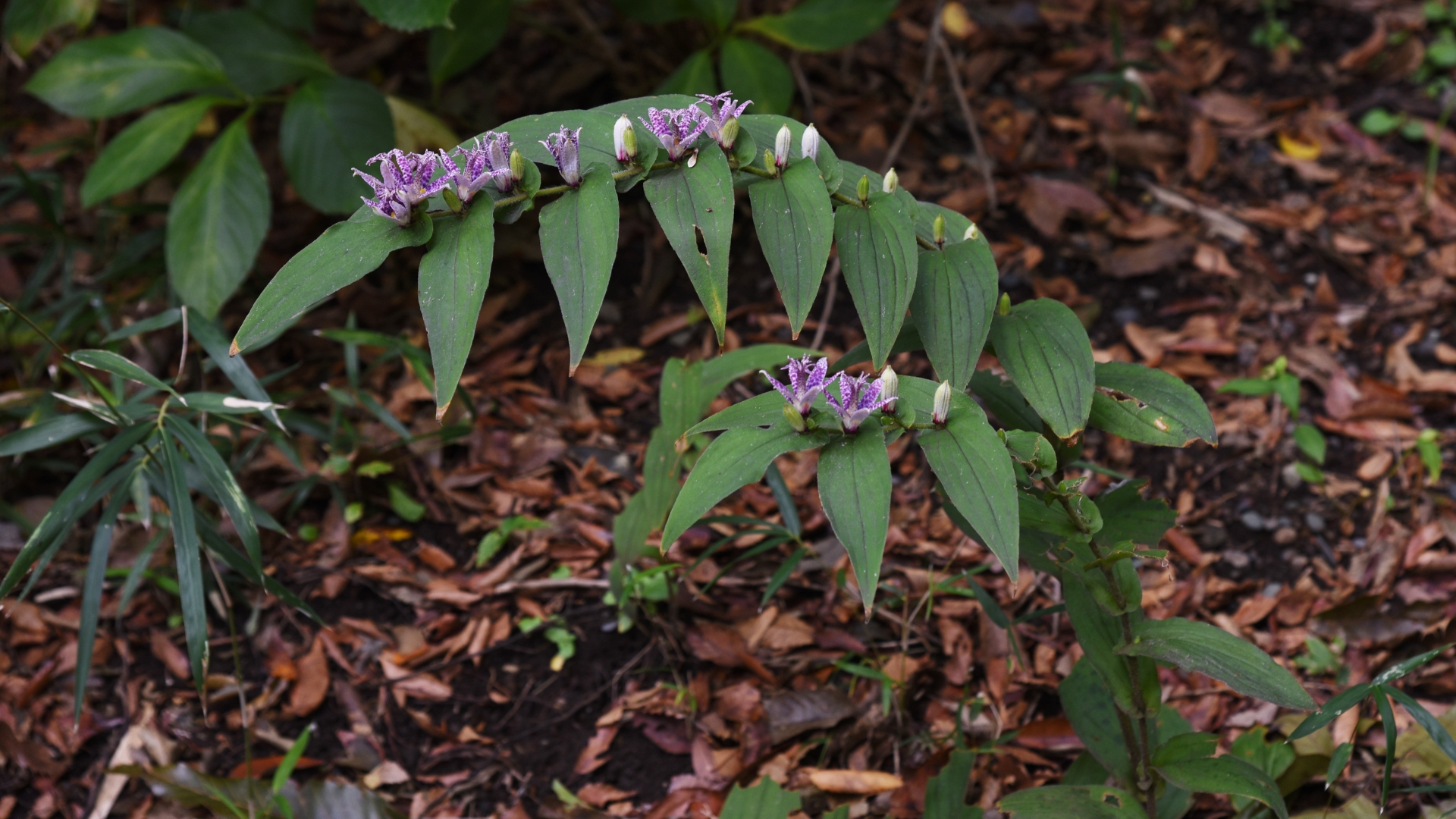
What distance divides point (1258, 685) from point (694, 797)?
1.12 meters

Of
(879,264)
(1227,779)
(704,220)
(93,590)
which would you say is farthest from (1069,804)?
(93,590)

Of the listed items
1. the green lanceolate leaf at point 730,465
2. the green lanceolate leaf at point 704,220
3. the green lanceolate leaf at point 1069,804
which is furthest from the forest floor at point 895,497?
the green lanceolate leaf at point 704,220

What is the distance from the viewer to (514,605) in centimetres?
242

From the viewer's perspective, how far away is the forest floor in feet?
6.91

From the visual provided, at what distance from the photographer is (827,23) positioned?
282cm

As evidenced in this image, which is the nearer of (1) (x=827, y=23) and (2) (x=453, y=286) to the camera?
(2) (x=453, y=286)

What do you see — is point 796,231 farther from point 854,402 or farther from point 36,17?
point 36,17

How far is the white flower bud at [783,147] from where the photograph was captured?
4.46 ft

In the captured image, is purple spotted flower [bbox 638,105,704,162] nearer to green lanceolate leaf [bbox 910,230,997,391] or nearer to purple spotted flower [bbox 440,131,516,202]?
purple spotted flower [bbox 440,131,516,202]

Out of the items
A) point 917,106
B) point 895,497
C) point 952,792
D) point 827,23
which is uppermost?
point 827,23

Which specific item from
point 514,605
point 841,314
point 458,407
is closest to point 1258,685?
point 514,605

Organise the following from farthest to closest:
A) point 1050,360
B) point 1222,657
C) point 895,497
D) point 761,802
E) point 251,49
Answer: point 251,49 → point 895,497 → point 761,802 → point 1050,360 → point 1222,657

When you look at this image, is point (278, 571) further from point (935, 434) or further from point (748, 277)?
point (935, 434)

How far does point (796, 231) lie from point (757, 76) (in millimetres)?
1637
